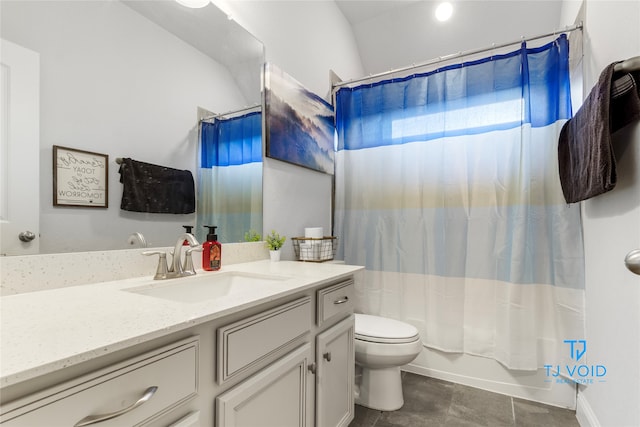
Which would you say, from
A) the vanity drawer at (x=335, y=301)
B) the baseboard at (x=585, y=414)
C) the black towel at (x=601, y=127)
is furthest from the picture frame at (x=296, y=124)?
the baseboard at (x=585, y=414)

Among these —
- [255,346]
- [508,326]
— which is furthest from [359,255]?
[255,346]

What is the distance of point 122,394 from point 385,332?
137 centimetres

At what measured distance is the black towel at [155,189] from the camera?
1046 millimetres

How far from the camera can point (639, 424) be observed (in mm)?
985

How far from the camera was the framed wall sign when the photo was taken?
88 cm

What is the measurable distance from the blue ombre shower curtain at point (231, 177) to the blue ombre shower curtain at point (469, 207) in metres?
0.88

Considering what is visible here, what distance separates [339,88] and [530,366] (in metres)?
2.22

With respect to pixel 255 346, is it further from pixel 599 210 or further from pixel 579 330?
pixel 579 330

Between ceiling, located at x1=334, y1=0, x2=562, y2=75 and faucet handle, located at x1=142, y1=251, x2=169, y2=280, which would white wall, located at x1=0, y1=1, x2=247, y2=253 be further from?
ceiling, located at x1=334, y1=0, x2=562, y2=75

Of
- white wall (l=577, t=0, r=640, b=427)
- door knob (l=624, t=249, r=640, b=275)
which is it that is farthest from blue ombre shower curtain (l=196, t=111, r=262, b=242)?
white wall (l=577, t=0, r=640, b=427)

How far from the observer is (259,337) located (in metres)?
0.85

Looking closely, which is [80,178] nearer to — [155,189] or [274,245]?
[155,189]

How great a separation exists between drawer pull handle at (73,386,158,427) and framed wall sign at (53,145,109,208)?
25.7 inches

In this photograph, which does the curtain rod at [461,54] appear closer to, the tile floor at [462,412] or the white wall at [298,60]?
the white wall at [298,60]
